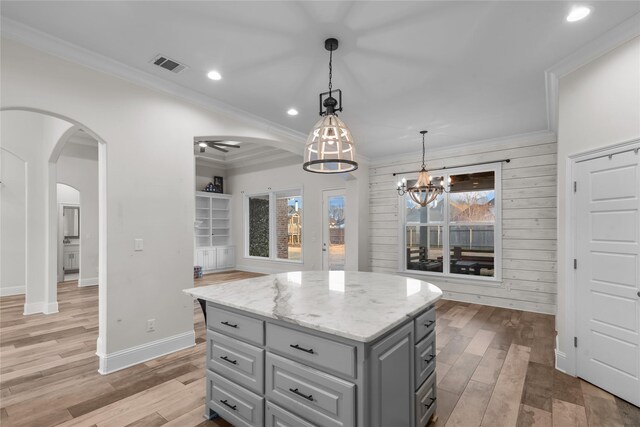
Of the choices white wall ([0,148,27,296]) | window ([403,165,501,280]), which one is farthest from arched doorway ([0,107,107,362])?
window ([403,165,501,280])

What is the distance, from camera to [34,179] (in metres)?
4.79

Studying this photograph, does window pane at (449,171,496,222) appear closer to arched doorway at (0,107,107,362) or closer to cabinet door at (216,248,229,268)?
cabinet door at (216,248,229,268)

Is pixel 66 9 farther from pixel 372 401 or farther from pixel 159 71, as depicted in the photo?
pixel 372 401

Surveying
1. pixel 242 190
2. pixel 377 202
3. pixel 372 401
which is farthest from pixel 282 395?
pixel 242 190

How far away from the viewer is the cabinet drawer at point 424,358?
6.27 feet

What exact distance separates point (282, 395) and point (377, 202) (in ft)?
17.4

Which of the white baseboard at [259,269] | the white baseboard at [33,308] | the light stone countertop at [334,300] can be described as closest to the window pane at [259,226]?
the white baseboard at [259,269]

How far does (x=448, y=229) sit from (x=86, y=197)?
7633 millimetres

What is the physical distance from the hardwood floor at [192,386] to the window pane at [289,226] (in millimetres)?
3979

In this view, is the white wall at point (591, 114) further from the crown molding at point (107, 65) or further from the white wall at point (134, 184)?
the white wall at point (134, 184)

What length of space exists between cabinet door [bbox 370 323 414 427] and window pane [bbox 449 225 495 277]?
4.26 meters

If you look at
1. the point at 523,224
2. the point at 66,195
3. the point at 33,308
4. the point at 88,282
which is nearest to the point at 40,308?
the point at 33,308

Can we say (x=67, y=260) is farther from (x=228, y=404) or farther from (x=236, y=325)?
(x=236, y=325)

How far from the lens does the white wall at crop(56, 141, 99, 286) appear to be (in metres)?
6.61
